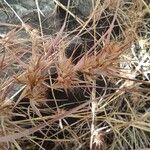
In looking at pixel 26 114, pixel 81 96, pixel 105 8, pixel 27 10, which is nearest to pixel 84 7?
pixel 105 8

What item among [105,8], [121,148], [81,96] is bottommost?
[121,148]

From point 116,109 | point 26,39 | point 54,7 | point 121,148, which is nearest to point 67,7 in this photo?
point 54,7

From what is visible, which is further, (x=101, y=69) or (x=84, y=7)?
(x=84, y=7)

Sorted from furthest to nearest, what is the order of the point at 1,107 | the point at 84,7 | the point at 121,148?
the point at 84,7 → the point at 121,148 → the point at 1,107

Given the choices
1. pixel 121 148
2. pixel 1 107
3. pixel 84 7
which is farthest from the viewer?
pixel 84 7

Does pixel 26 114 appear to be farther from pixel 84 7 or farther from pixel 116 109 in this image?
pixel 84 7

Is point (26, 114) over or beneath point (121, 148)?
over
